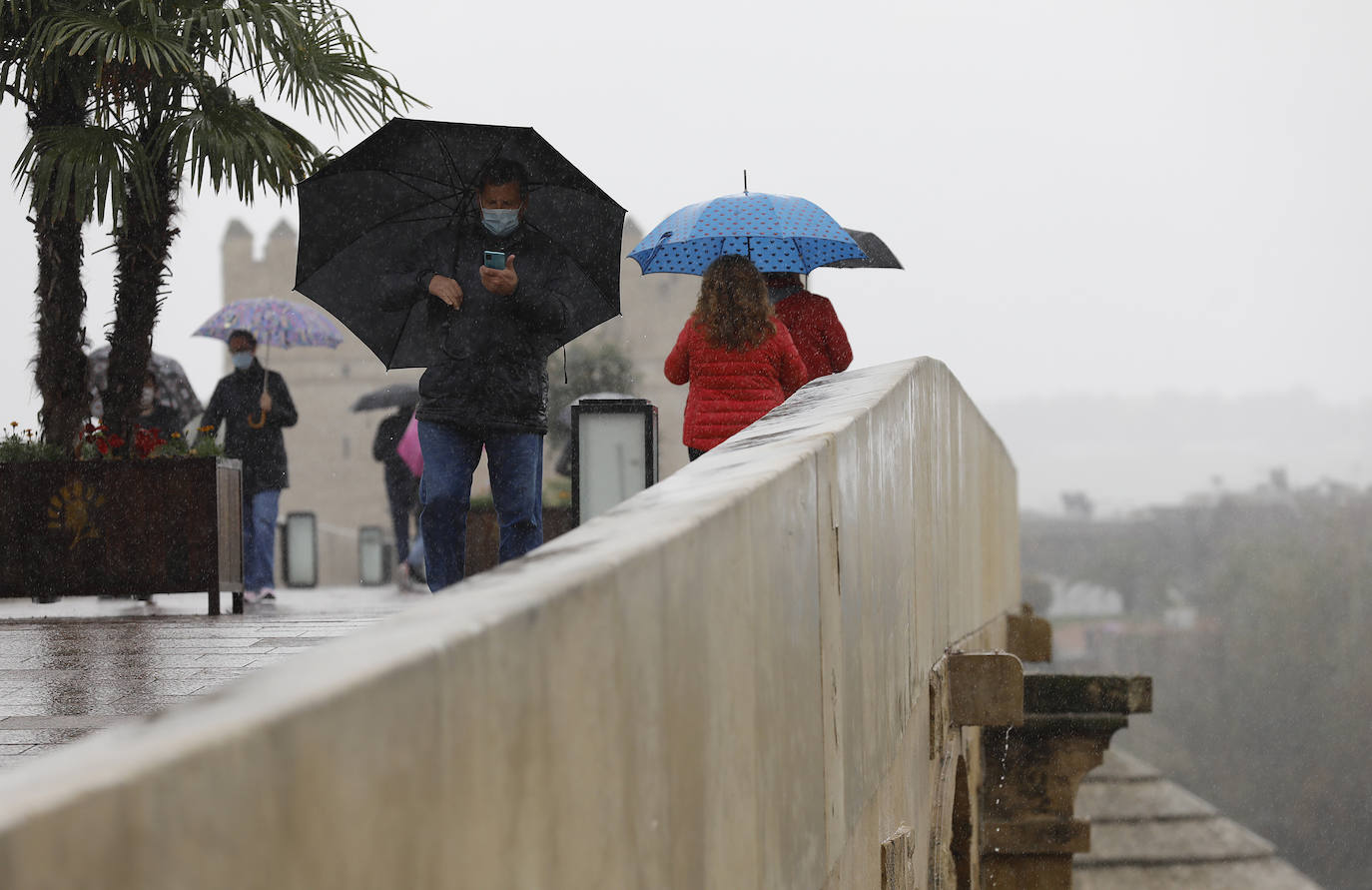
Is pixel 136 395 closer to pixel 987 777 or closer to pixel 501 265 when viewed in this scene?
pixel 501 265

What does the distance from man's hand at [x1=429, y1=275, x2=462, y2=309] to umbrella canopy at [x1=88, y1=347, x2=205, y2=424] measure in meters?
5.96

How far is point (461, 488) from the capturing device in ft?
Result: 17.5

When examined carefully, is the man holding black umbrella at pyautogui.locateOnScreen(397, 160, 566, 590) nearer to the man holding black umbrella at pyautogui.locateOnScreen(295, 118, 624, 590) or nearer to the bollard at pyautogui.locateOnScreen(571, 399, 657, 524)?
the man holding black umbrella at pyautogui.locateOnScreen(295, 118, 624, 590)

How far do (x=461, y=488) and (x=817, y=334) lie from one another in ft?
7.45

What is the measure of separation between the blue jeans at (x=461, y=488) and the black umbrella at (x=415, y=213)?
1.61ft

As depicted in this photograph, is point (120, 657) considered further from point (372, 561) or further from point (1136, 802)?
point (1136, 802)

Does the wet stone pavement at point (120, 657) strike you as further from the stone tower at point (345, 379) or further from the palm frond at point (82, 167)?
the stone tower at point (345, 379)

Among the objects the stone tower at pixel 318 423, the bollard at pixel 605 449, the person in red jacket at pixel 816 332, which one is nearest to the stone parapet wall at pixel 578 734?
the person in red jacket at pixel 816 332

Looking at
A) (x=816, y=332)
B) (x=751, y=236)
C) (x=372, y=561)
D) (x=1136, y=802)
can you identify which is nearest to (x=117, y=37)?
(x=751, y=236)

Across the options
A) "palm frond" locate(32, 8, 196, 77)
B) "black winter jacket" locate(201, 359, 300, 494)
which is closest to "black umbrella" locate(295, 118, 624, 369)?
"palm frond" locate(32, 8, 196, 77)

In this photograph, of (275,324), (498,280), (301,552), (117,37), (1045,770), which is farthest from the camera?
(301,552)

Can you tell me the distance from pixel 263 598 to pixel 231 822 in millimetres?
9629

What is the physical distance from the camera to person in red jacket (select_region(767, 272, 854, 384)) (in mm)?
7023

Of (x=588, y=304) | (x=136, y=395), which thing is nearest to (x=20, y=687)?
(x=588, y=304)
